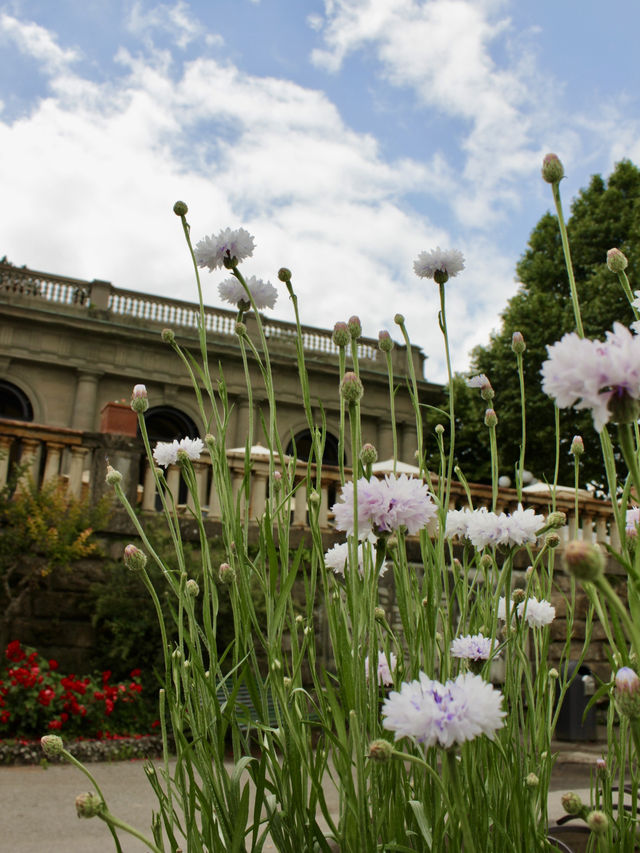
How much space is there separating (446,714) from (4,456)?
18.5 feet

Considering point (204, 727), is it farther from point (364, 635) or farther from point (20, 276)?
point (20, 276)

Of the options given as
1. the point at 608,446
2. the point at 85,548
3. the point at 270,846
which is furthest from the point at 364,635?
the point at 85,548

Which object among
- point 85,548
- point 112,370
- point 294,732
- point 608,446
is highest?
point 112,370

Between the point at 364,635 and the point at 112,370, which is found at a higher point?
the point at 112,370

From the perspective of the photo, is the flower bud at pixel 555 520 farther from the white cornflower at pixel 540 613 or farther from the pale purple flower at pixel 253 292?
the pale purple flower at pixel 253 292

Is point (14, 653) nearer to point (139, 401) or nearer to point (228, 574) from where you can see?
point (139, 401)

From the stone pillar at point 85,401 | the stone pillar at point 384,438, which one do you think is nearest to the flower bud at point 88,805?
the stone pillar at point 85,401

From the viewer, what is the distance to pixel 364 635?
113cm

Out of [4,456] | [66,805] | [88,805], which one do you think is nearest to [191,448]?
[88,805]

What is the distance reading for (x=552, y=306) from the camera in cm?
1392

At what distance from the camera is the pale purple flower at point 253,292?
5.26 ft

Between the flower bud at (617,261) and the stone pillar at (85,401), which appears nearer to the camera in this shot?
the flower bud at (617,261)

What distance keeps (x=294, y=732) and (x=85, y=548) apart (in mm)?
4476

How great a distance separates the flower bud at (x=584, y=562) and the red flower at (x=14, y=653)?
506 centimetres
